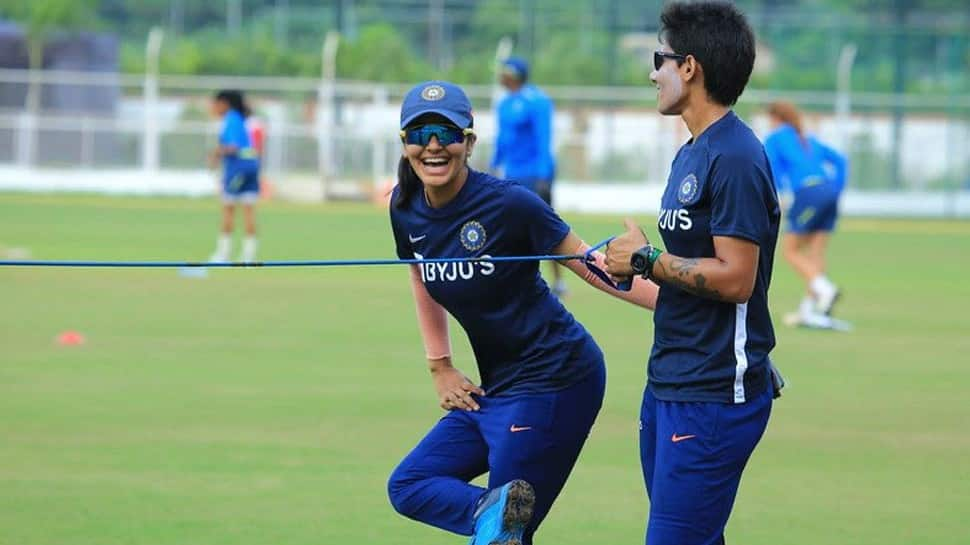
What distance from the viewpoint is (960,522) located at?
7.94m

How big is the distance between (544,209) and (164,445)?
13.5 ft

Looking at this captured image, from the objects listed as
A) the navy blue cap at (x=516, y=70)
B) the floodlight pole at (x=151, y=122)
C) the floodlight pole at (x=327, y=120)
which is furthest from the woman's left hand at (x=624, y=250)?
the floodlight pole at (x=151, y=122)

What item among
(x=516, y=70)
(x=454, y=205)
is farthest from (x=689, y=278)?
(x=516, y=70)

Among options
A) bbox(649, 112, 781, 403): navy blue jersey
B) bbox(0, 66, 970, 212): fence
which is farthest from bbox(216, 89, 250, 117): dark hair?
bbox(0, 66, 970, 212): fence

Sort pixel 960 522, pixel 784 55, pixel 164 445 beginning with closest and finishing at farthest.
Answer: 1. pixel 960 522
2. pixel 164 445
3. pixel 784 55

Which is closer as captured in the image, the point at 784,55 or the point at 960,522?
the point at 960,522

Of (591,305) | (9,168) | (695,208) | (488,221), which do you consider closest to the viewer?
(695,208)

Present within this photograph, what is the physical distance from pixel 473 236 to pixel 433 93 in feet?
1.63

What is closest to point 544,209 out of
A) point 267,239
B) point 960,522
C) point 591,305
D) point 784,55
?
point 960,522

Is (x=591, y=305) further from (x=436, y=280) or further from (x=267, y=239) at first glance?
(x=436, y=280)

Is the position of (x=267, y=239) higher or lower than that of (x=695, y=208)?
lower

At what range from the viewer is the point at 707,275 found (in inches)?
198

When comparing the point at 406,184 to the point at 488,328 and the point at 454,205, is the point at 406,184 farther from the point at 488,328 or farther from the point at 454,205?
the point at 488,328

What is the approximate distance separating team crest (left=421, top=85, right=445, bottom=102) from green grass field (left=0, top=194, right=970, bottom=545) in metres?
2.30
